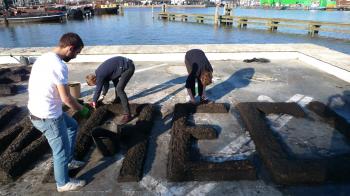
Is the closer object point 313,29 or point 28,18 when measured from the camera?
point 313,29

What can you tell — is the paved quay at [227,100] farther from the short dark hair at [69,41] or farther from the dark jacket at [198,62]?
the short dark hair at [69,41]

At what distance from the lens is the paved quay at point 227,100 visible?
133 inches

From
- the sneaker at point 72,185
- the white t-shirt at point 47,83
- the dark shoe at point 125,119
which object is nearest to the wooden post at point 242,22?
the dark shoe at point 125,119

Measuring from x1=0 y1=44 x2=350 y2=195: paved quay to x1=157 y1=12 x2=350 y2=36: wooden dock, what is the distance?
18188mm

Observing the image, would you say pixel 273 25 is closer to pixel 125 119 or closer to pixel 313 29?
pixel 313 29

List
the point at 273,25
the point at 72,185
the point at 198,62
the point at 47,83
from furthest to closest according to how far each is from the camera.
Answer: the point at 273,25 < the point at 198,62 < the point at 72,185 < the point at 47,83

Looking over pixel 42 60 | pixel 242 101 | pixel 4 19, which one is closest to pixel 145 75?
pixel 242 101

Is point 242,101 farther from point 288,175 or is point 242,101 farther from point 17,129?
point 17,129

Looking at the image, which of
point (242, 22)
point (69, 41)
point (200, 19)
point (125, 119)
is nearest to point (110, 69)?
point (125, 119)

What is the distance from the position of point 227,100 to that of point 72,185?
414 centimetres

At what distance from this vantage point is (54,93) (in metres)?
2.73

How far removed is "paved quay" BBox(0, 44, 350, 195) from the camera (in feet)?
11.1

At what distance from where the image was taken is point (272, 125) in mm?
5062

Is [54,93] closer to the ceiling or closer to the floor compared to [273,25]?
closer to the floor
